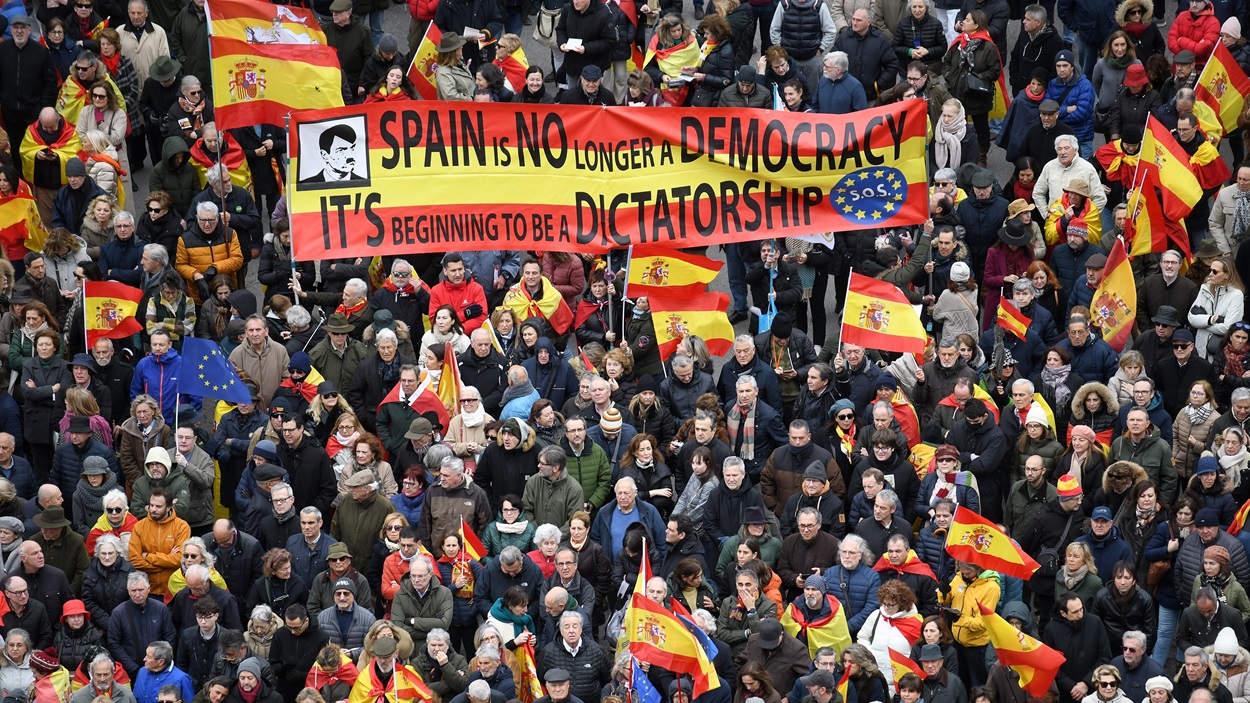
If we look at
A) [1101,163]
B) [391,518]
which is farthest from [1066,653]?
[1101,163]

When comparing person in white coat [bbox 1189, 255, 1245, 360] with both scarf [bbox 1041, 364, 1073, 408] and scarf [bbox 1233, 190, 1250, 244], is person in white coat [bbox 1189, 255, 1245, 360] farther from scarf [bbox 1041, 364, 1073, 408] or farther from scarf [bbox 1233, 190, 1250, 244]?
scarf [bbox 1041, 364, 1073, 408]

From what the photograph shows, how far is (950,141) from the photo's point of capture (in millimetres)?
23531

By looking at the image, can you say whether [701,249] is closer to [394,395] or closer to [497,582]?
[394,395]

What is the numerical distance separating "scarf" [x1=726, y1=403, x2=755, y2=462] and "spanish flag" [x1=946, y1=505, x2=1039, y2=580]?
2.28m

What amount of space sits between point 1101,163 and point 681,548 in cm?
720

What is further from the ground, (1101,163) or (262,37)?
(262,37)

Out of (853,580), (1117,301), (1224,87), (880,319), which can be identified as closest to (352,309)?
(880,319)

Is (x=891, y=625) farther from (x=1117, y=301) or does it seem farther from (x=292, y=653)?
(x=1117, y=301)

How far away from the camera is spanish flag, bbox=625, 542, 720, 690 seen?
56.5 ft

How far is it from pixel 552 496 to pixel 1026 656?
381 centimetres

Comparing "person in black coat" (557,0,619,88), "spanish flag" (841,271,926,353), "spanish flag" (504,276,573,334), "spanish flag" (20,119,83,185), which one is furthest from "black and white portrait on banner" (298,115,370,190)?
"person in black coat" (557,0,619,88)

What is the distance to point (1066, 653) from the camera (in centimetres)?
1808

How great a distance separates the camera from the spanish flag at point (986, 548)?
18.1 meters

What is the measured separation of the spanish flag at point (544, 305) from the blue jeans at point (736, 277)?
210cm
